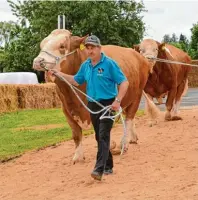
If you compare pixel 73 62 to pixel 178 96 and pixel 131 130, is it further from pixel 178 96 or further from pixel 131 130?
pixel 178 96

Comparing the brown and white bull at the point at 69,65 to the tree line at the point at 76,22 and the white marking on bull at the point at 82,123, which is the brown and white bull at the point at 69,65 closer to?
the white marking on bull at the point at 82,123

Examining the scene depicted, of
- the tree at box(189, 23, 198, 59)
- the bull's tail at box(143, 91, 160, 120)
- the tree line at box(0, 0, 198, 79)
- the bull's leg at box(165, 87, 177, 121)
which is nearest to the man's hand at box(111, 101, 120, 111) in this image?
the bull's tail at box(143, 91, 160, 120)

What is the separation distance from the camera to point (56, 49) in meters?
9.55

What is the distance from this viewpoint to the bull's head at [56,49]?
9.13 metres

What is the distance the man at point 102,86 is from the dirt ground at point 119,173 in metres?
0.43

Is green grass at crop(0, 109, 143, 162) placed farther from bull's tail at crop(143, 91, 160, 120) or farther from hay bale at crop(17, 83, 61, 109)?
hay bale at crop(17, 83, 61, 109)

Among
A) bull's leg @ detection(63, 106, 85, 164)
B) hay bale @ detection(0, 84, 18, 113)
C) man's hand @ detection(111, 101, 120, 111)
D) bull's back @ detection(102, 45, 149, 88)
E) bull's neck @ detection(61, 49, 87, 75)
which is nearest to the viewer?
man's hand @ detection(111, 101, 120, 111)

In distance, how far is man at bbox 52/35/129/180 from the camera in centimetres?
820

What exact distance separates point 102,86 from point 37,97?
68.7ft

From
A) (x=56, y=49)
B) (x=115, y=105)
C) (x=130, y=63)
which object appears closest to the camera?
(x=115, y=105)

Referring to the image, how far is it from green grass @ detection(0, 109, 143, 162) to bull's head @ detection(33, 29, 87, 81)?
128 inches

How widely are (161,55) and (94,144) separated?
408cm

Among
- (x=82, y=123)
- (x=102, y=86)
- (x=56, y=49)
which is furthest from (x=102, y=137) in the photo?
(x=56, y=49)

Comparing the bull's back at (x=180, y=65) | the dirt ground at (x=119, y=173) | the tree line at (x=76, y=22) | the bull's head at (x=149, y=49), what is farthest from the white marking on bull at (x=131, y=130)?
the tree line at (x=76, y=22)
